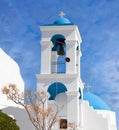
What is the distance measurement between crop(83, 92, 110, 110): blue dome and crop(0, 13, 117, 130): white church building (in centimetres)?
493

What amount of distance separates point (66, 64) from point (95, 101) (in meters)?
7.76

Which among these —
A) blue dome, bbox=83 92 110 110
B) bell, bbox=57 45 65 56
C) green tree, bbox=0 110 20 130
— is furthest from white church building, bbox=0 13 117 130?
green tree, bbox=0 110 20 130

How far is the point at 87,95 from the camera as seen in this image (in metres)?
31.3

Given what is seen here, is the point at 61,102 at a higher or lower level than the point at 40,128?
higher

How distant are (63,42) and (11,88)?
17.7ft

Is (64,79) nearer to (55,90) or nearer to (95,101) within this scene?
(55,90)

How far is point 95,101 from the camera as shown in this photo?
3081cm

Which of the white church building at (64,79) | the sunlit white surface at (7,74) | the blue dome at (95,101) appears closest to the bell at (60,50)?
the white church building at (64,79)

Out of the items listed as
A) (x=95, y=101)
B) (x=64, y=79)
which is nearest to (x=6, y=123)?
(x=64, y=79)

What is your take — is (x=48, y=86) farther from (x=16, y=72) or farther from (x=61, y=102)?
(x=16, y=72)

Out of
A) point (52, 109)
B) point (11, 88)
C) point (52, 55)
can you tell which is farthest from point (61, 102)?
point (11, 88)

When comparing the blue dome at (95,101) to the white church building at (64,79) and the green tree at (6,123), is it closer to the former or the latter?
the white church building at (64,79)

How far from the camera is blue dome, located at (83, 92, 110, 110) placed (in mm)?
30422

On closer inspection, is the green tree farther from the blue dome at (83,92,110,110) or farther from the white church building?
the blue dome at (83,92,110,110)
